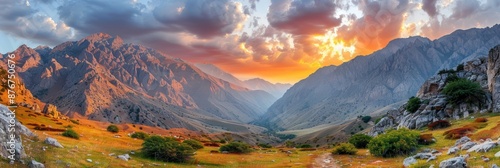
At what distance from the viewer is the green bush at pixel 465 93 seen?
68.4 metres

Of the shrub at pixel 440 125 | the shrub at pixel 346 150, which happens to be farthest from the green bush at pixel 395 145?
the shrub at pixel 440 125

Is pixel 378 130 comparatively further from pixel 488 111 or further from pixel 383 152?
pixel 383 152

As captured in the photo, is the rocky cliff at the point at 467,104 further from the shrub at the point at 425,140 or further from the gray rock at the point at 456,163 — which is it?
the gray rock at the point at 456,163

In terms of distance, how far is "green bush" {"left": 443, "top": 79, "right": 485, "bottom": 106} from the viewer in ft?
225

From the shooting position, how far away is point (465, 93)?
69250 millimetres

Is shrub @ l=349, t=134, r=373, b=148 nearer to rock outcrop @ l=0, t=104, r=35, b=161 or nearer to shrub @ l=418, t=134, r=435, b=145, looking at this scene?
shrub @ l=418, t=134, r=435, b=145

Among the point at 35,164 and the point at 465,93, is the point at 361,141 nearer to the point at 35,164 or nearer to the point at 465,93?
the point at 465,93

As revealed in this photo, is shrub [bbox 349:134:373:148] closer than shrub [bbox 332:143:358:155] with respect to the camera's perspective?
No

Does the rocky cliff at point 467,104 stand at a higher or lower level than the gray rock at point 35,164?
higher

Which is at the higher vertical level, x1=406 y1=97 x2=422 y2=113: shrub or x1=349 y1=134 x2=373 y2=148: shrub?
x1=406 y1=97 x2=422 y2=113: shrub

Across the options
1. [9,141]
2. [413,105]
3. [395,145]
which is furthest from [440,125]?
[9,141]

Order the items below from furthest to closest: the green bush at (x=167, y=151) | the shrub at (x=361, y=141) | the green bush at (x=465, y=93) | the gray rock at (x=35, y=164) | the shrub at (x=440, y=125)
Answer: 1. the green bush at (x=465, y=93)
2. the shrub at (x=440, y=125)
3. the shrub at (x=361, y=141)
4. the green bush at (x=167, y=151)
5. the gray rock at (x=35, y=164)

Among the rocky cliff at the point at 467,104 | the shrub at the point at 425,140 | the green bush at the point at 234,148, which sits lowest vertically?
the green bush at the point at 234,148

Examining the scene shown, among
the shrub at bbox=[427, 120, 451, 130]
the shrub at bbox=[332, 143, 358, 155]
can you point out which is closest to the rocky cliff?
the shrub at bbox=[427, 120, 451, 130]
